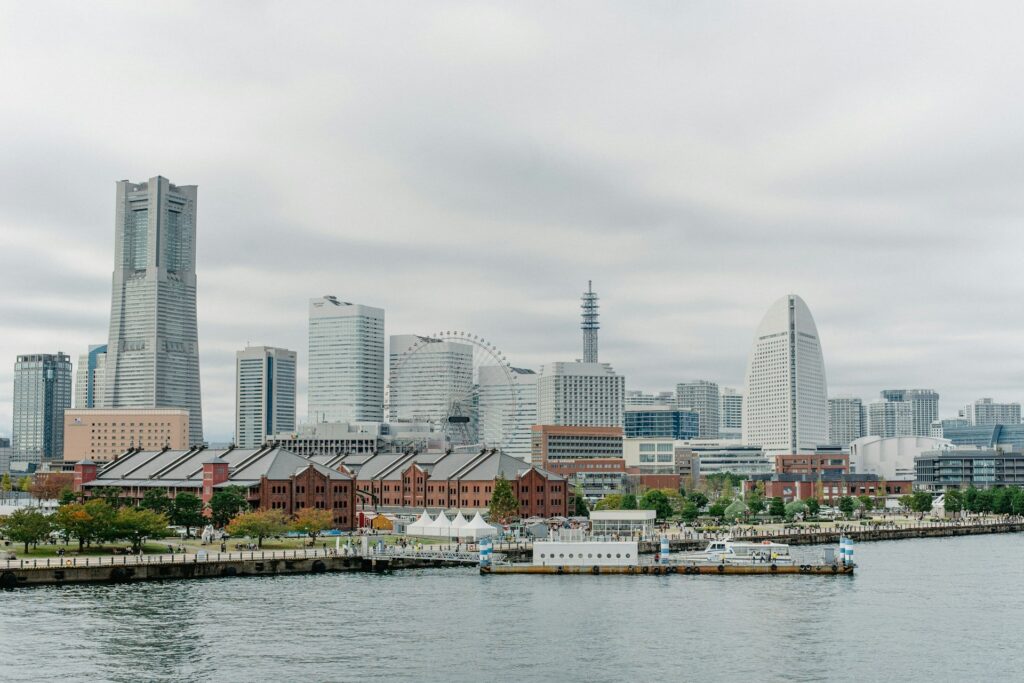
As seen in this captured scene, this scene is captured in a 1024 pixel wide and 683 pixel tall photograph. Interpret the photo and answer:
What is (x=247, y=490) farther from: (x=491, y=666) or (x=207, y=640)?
(x=491, y=666)

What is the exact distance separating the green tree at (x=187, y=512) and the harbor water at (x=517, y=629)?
31739 mm

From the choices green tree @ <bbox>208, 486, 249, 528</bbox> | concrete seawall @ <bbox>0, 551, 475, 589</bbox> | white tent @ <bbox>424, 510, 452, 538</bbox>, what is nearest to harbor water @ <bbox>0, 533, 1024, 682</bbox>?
concrete seawall @ <bbox>0, 551, 475, 589</bbox>

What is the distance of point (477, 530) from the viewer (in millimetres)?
155875

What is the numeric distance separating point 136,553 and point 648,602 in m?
56.3

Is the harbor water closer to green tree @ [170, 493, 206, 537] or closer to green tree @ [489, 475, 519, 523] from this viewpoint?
green tree @ [170, 493, 206, 537]

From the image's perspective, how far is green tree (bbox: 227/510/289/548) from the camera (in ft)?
458

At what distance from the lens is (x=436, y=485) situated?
644 ft

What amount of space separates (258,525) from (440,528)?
2839cm

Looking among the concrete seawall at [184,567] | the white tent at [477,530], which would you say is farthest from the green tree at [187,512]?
the white tent at [477,530]

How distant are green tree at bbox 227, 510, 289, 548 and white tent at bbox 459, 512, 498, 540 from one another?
2332 centimetres

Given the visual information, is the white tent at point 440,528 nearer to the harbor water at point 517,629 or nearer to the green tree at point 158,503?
the harbor water at point 517,629

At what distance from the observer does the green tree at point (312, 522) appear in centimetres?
14825

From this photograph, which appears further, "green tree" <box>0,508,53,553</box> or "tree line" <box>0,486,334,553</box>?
"tree line" <box>0,486,334,553</box>

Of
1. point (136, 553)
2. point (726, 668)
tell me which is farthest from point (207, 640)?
point (136, 553)
